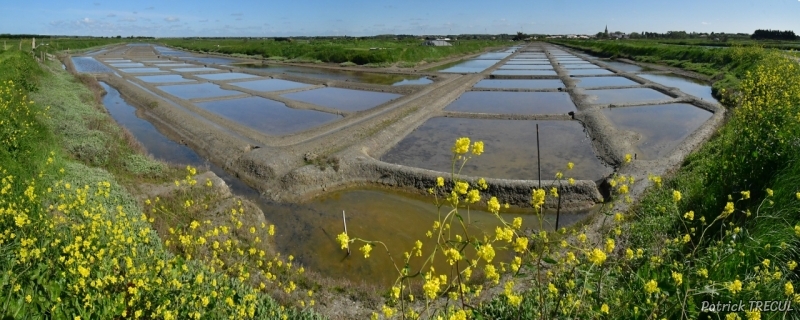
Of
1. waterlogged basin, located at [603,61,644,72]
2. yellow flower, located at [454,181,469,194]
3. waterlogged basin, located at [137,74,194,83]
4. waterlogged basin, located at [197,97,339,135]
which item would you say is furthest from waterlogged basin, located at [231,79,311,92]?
waterlogged basin, located at [603,61,644,72]

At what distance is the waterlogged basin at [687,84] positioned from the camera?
2338cm

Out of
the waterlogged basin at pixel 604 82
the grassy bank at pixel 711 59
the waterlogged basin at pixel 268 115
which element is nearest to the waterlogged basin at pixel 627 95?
the waterlogged basin at pixel 604 82

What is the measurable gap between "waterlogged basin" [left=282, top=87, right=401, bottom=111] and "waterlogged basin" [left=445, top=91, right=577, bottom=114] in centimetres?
423

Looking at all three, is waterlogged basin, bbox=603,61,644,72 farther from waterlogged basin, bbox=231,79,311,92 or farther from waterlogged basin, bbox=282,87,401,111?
waterlogged basin, bbox=231,79,311,92

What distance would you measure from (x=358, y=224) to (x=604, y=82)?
86.0ft

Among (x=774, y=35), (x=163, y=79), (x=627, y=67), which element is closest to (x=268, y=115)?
(x=163, y=79)

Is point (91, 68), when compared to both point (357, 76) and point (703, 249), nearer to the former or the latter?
point (357, 76)

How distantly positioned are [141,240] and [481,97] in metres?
21.4

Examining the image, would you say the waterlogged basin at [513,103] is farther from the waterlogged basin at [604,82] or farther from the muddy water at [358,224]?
the muddy water at [358,224]

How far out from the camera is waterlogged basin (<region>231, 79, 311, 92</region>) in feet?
90.9

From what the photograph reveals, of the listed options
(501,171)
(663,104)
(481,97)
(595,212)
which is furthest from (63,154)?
(663,104)

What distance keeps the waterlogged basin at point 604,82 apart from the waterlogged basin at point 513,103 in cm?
406

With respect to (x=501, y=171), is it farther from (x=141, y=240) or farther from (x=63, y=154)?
(x=63, y=154)

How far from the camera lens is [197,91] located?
84.6 feet
